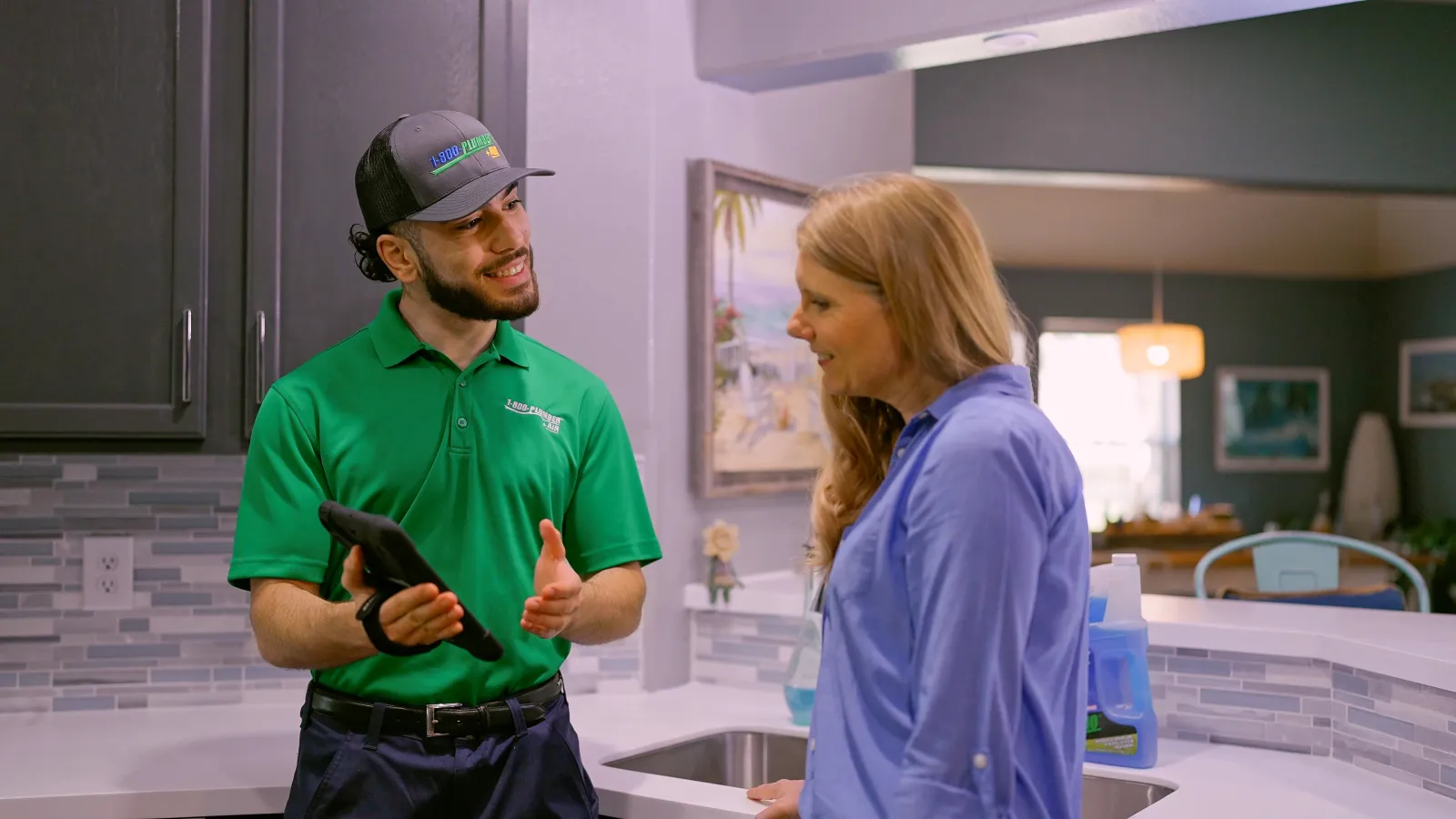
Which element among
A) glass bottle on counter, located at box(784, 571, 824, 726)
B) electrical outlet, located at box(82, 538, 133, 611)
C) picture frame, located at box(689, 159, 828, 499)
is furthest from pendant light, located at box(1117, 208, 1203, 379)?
electrical outlet, located at box(82, 538, 133, 611)

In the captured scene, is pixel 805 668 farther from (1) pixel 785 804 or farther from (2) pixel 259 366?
(2) pixel 259 366

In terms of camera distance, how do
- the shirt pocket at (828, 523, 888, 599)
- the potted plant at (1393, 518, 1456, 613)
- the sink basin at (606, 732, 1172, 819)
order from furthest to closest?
the potted plant at (1393, 518, 1456, 613)
the sink basin at (606, 732, 1172, 819)
the shirt pocket at (828, 523, 888, 599)

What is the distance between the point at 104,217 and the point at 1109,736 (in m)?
Answer: 1.84

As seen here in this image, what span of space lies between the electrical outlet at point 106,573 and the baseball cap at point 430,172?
1.12 metres

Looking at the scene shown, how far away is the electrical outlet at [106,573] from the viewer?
250 cm

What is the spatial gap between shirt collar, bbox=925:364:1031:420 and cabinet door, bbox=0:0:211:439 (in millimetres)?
1377

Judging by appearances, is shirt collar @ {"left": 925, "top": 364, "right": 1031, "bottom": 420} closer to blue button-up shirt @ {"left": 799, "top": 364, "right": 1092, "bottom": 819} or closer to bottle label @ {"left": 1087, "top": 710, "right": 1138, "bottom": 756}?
blue button-up shirt @ {"left": 799, "top": 364, "right": 1092, "bottom": 819}

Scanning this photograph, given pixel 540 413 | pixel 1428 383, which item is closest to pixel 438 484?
pixel 540 413

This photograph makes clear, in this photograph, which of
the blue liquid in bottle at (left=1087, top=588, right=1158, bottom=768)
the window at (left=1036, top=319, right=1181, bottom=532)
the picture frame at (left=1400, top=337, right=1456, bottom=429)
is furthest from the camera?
the window at (left=1036, top=319, right=1181, bottom=532)

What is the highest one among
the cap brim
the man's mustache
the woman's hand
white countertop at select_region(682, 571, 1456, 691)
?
the cap brim

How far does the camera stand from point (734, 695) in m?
2.65

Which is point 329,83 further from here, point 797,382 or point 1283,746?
point 1283,746

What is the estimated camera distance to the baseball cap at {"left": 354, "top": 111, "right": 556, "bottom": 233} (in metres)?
1.75

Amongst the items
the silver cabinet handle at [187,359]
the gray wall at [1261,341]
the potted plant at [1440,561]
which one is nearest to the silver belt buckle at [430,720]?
the silver cabinet handle at [187,359]
